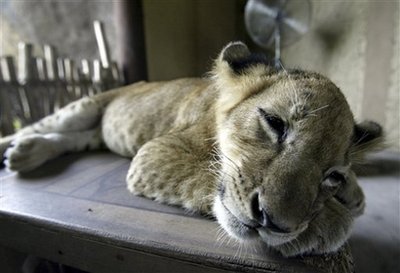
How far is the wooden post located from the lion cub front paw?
1470 millimetres

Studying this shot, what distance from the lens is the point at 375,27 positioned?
9.09 feet

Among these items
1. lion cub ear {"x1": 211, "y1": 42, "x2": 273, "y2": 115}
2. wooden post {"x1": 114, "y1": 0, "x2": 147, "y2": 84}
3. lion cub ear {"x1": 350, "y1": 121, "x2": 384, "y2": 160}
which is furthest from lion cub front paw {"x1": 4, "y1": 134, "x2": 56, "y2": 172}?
wooden post {"x1": 114, "y1": 0, "x2": 147, "y2": 84}

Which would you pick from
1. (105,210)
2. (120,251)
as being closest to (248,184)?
(120,251)

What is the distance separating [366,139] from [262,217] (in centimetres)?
57

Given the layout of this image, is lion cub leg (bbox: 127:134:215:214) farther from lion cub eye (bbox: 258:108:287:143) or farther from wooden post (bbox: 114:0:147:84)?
wooden post (bbox: 114:0:147:84)

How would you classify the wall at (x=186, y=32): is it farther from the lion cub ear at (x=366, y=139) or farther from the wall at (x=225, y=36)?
the lion cub ear at (x=366, y=139)

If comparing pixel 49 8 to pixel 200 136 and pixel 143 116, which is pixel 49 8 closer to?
pixel 143 116

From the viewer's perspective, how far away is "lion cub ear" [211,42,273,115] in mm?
1136

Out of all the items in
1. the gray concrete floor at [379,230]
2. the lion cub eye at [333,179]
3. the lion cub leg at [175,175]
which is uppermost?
the lion cub eye at [333,179]

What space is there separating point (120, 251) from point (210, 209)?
27 cm

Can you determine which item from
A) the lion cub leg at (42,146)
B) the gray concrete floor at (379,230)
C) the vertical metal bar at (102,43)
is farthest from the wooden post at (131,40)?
the gray concrete floor at (379,230)

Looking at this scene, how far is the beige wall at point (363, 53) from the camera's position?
2701mm

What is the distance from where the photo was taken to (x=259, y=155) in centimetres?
89

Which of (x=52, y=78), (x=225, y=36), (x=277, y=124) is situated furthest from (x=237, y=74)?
(x=225, y=36)
